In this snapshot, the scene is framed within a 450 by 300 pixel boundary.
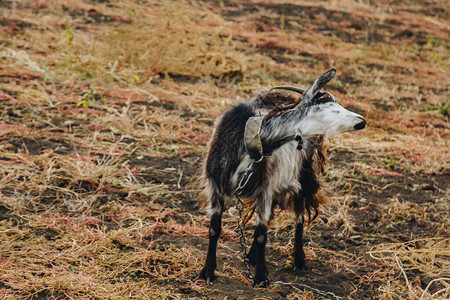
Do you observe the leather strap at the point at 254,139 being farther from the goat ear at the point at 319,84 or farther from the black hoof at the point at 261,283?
the black hoof at the point at 261,283

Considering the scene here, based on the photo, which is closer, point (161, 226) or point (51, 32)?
point (161, 226)

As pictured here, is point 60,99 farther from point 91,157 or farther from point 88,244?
point 88,244

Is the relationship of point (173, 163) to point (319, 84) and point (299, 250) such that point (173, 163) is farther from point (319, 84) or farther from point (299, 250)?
point (319, 84)

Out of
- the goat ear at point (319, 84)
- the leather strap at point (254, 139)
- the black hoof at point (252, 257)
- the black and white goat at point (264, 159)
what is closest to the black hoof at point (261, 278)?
the black and white goat at point (264, 159)

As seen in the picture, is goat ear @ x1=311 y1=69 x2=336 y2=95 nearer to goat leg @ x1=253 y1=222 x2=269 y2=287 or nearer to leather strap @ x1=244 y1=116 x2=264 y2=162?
leather strap @ x1=244 y1=116 x2=264 y2=162

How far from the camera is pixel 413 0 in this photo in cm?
2011

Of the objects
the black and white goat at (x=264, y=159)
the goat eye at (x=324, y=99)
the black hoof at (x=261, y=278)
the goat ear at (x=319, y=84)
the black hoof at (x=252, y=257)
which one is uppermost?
the goat ear at (x=319, y=84)

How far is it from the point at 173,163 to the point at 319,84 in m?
3.26

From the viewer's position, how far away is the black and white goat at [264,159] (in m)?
3.14

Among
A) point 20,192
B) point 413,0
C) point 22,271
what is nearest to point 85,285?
point 22,271

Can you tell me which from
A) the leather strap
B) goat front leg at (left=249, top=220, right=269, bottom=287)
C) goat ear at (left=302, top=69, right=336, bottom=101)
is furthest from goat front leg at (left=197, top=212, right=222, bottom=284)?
goat ear at (left=302, top=69, right=336, bottom=101)

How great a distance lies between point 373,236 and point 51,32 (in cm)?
959

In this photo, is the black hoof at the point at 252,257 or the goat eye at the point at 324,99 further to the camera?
the black hoof at the point at 252,257

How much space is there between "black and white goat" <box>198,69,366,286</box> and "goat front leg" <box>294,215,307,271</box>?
0.25m
